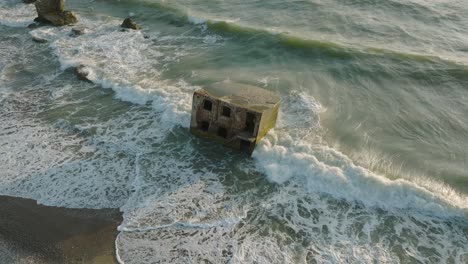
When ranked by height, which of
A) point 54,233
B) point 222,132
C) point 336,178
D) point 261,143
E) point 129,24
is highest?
point 129,24

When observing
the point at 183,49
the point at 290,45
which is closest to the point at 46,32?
the point at 183,49

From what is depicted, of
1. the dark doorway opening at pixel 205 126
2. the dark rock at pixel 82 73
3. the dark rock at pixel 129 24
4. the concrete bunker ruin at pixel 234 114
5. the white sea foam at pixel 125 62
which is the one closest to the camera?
the concrete bunker ruin at pixel 234 114

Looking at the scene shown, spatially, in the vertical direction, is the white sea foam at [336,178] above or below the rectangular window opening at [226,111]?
below

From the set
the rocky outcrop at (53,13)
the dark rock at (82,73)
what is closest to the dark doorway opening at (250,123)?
the dark rock at (82,73)

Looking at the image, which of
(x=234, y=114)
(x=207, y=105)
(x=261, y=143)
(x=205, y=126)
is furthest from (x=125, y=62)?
(x=261, y=143)

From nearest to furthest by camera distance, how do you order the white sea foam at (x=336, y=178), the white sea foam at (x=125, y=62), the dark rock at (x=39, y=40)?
the white sea foam at (x=336, y=178)
the white sea foam at (x=125, y=62)
the dark rock at (x=39, y=40)

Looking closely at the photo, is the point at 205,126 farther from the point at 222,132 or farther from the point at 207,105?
the point at 207,105

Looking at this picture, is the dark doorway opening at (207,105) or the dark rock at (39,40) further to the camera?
the dark rock at (39,40)

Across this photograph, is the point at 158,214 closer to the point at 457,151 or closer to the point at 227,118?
the point at 227,118

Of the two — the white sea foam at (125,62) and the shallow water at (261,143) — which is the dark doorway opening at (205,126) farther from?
the white sea foam at (125,62)
